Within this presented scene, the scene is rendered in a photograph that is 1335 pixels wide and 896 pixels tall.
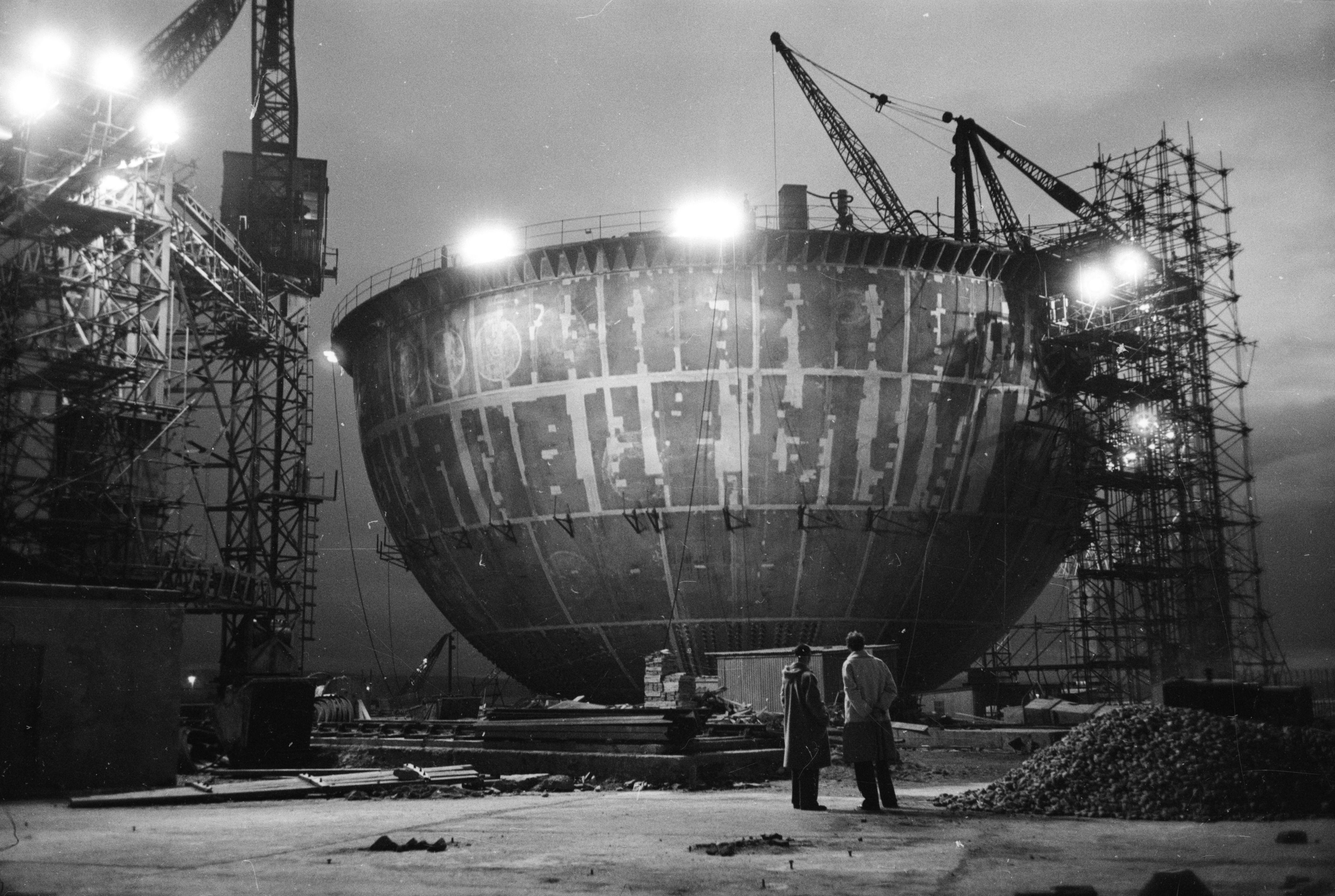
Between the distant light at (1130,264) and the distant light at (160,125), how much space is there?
944 inches

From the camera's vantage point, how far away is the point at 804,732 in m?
10.9

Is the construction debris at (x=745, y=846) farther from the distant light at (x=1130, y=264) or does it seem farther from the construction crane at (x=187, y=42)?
the construction crane at (x=187, y=42)

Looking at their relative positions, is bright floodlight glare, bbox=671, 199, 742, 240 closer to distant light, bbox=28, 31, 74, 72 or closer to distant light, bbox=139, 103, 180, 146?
distant light, bbox=139, 103, 180, 146

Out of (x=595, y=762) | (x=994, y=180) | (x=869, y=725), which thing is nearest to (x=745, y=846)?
(x=869, y=725)

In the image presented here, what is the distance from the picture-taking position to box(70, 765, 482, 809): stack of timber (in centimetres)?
1093

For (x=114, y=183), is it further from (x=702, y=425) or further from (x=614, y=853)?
(x=614, y=853)

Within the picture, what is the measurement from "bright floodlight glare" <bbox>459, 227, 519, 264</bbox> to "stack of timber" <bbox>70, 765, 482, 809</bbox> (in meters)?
15.0

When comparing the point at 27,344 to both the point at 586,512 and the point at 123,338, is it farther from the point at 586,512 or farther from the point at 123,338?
the point at 586,512

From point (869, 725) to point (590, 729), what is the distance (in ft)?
18.8

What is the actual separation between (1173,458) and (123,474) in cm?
2811

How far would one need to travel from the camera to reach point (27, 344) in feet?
82.8

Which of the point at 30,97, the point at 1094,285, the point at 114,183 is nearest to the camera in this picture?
the point at 30,97

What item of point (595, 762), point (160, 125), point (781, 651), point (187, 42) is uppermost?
point (187, 42)

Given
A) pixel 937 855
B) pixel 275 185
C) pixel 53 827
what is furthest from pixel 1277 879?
pixel 275 185
